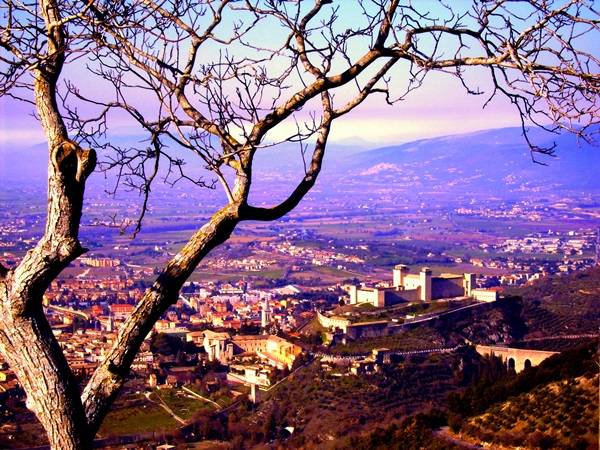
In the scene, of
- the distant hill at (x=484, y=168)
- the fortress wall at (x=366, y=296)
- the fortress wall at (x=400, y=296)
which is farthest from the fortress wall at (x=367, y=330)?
the distant hill at (x=484, y=168)

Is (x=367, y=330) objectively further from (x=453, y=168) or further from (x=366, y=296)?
(x=453, y=168)

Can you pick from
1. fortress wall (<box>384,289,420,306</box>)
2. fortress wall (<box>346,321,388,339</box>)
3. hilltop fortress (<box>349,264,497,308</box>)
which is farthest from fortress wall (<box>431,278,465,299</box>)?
fortress wall (<box>346,321,388,339</box>)

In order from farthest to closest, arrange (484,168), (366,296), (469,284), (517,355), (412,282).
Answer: (484,168)
(469,284)
(412,282)
(366,296)
(517,355)

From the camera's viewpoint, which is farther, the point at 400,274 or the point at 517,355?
the point at 400,274

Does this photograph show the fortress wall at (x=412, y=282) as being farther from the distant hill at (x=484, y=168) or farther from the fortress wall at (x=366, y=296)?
the distant hill at (x=484, y=168)

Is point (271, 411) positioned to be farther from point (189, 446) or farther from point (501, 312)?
point (501, 312)

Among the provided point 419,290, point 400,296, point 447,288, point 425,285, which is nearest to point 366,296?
point 400,296
